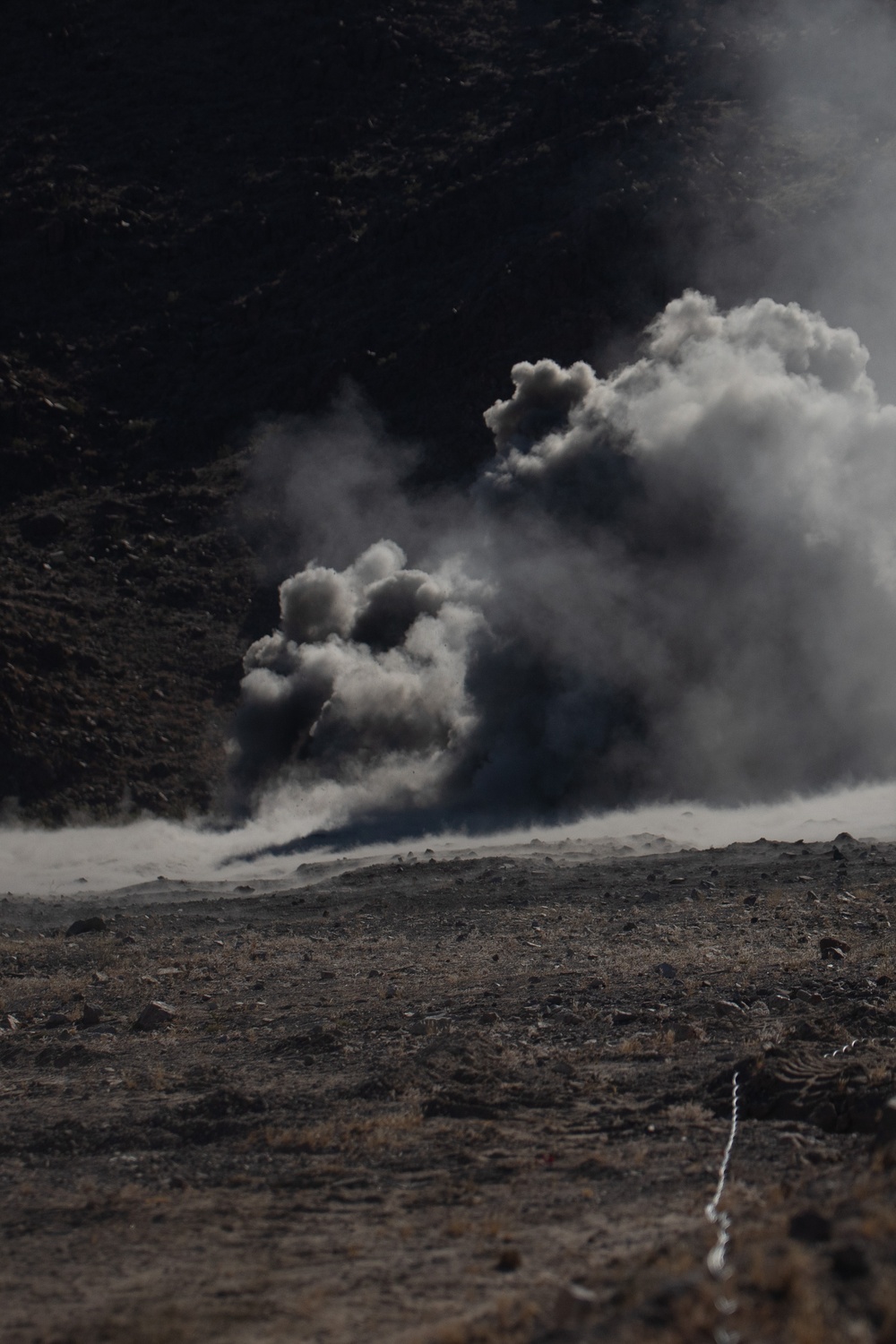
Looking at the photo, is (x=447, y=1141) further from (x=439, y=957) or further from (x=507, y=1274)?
(x=439, y=957)

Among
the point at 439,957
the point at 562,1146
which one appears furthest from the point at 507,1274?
the point at 439,957

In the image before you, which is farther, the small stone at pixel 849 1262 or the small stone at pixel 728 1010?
the small stone at pixel 728 1010

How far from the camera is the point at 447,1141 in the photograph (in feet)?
32.7

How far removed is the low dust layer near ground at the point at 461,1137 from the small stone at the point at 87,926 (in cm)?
383

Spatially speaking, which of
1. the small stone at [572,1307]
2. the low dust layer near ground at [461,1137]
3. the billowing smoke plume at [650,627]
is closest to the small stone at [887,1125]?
the low dust layer near ground at [461,1137]

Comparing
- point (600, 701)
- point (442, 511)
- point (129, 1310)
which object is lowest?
point (129, 1310)

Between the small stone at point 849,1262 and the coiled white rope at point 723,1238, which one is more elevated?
the small stone at point 849,1262

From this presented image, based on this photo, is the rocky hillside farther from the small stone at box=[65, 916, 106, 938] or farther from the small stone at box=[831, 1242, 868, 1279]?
the small stone at box=[831, 1242, 868, 1279]

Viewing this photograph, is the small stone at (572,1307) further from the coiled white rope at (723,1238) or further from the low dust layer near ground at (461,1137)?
the coiled white rope at (723,1238)

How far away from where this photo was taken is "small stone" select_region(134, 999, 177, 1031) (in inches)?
596

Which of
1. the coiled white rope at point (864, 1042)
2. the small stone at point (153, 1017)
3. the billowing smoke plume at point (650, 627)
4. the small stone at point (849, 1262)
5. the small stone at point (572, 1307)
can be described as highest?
the billowing smoke plume at point (650, 627)

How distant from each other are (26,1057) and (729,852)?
16.9 meters

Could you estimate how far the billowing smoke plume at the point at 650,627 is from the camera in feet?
122

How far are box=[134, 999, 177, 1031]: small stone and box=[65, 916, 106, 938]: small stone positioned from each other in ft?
31.8
